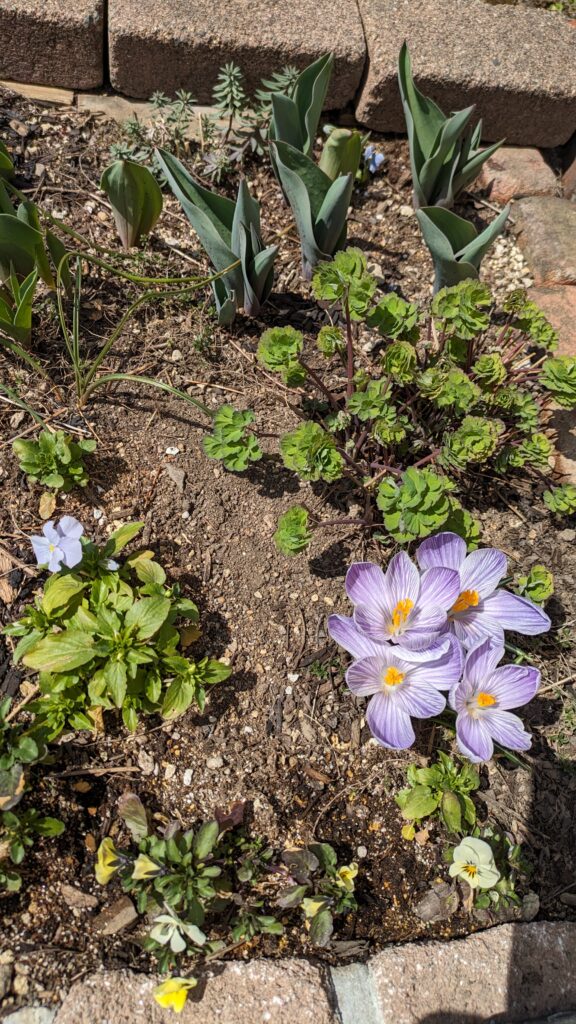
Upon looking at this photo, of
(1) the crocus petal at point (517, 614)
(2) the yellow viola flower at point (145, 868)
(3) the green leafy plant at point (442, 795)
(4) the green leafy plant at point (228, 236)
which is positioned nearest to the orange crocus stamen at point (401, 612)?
(1) the crocus petal at point (517, 614)

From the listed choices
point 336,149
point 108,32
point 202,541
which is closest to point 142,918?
point 202,541

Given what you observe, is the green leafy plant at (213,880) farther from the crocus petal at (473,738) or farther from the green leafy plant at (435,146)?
the green leafy plant at (435,146)

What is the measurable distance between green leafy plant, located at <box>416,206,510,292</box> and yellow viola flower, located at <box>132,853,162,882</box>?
1703mm

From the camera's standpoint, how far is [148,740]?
1683 mm

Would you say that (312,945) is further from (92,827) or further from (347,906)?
(92,827)

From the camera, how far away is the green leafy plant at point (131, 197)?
197 cm

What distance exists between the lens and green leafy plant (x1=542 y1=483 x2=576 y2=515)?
1.87 metres

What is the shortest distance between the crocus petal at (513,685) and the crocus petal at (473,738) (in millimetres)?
64

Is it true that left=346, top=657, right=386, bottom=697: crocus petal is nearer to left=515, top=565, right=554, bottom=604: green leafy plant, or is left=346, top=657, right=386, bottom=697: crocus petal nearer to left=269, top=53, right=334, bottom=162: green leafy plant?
left=515, top=565, right=554, bottom=604: green leafy plant

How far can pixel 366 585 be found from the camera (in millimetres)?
1560

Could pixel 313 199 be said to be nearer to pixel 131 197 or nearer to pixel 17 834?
pixel 131 197

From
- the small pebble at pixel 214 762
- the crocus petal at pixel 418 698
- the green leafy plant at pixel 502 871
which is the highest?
the crocus petal at pixel 418 698

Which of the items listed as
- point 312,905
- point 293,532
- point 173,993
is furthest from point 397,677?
point 173,993

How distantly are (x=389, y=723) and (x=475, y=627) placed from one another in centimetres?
31
